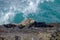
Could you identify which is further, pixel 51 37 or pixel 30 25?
pixel 30 25

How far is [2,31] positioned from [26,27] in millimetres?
3617

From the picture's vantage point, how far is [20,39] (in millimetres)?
45250

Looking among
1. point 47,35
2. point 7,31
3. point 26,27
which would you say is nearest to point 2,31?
point 7,31

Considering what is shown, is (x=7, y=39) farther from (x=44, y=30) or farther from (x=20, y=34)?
(x=44, y=30)

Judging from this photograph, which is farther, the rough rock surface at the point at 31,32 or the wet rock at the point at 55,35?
the rough rock surface at the point at 31,32

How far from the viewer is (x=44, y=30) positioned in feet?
146

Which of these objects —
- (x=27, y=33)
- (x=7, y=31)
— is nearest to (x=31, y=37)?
(x=27, y=33)

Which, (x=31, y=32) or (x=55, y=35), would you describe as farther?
(x=31, y=32)

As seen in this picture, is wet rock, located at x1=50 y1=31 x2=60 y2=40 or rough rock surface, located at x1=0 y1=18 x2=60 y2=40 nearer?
wet rock, located at x1=50 y1=31 x2=60 y2=40

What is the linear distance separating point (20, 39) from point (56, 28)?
5.47 metres

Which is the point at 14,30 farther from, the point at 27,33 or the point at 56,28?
the point at 56,28

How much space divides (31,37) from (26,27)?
1986 millimetres

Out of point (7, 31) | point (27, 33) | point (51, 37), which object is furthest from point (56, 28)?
point (7, 31)

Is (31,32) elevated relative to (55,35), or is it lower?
elevated
